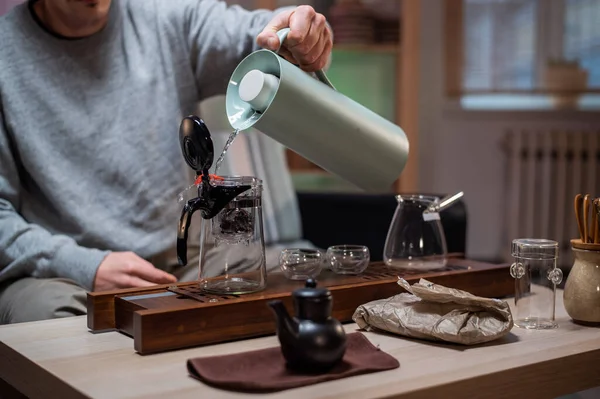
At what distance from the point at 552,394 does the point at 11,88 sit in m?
1.23

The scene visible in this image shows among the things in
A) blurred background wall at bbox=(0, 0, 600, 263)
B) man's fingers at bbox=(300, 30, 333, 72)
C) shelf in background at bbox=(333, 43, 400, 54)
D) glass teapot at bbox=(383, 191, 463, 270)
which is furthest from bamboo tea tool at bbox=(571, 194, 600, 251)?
blurred background wall at bbox=(0, 0, 600, 263)

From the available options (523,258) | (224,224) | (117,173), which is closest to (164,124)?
(117,173)

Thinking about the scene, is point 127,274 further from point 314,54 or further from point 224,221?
point 314,54

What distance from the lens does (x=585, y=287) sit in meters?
1.31

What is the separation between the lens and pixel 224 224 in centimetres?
126

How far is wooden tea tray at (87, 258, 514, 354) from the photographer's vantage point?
3.71ft

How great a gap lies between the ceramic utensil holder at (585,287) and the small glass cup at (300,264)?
41 cm

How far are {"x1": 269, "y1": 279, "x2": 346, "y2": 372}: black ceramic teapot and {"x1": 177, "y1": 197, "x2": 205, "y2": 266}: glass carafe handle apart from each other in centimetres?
22

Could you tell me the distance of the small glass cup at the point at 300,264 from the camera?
139 cm

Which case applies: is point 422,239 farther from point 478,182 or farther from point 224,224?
point 478,182

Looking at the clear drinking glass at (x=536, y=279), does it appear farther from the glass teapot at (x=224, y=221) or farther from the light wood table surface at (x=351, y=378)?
the glass teapot at (x=224, y=221)

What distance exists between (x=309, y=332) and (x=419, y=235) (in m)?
0.56

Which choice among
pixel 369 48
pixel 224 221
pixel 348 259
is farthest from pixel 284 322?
pixel 369 48

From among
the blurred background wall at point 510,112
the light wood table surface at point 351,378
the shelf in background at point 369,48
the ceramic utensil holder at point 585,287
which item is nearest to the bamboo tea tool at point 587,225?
the ceramic utensil holder at point 585,287
